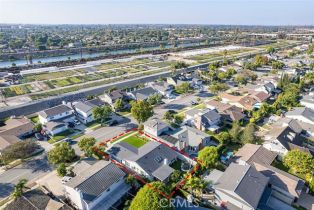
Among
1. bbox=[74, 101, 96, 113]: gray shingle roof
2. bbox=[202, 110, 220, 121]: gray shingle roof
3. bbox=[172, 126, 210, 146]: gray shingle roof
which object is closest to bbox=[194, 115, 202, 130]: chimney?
bbox=[202, 110, 220, 121]: gray shingle roof

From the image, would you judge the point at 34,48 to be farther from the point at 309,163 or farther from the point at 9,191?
the point at 309,163

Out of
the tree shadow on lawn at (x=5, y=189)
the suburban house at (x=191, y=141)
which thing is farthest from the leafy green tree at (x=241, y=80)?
the tree shadow on lawn at (x=5, y=189)

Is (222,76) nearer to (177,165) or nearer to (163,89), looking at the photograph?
(163,89)

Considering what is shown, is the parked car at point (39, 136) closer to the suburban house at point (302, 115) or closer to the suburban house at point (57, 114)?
the suburban house at point (57, 114)

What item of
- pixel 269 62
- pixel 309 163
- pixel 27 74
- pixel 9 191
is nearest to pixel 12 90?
pixel 27 74

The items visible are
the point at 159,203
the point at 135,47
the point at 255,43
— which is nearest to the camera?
the point at 159,203
